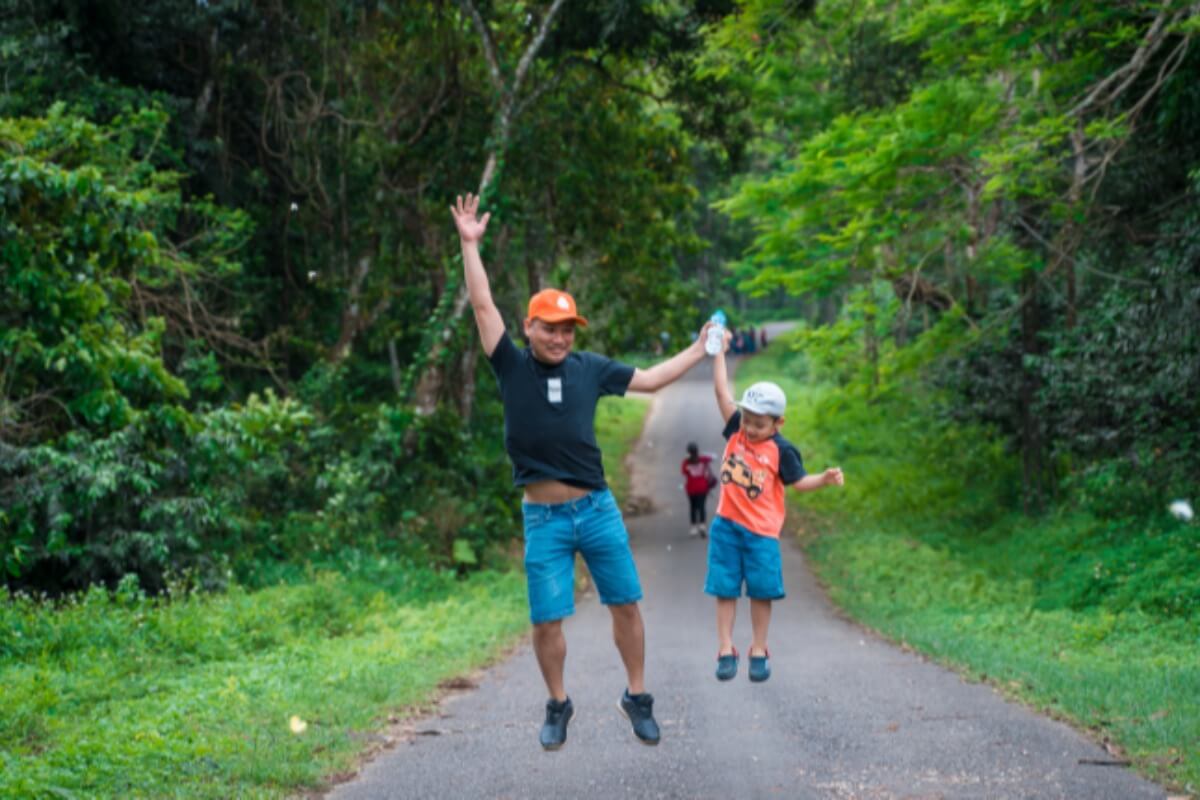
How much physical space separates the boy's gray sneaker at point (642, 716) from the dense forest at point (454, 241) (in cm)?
644

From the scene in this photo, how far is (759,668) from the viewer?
742cm

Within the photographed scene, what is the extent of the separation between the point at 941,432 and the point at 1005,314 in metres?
9.49

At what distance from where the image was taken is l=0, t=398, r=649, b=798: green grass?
22.3ft

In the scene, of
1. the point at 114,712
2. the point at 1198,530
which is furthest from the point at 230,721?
the point at 1198,530

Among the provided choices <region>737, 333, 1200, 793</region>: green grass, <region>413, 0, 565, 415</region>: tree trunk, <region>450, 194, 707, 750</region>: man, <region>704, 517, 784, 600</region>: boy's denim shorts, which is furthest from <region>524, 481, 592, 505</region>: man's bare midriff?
<region>413, 0, 565, 415</region>: tree trunk

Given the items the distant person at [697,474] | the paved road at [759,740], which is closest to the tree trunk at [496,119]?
the distant person at [697,474]

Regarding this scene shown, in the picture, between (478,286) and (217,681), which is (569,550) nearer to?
(478,286)

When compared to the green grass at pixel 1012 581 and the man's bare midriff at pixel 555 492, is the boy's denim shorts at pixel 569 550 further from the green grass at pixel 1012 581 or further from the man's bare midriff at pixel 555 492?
the green grass at pixel 1012 581

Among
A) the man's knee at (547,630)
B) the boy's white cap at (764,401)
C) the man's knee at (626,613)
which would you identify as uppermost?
the boy's white cap at (764,401)

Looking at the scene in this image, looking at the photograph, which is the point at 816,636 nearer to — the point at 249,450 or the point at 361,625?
the point at 361,625

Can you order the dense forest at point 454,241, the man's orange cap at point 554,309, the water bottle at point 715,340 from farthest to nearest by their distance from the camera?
the dense forest at point 454,241, the water bottle at point 715,340, the man's orange cap at point 554,309

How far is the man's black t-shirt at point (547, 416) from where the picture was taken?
245 inches

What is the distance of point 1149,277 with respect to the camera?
49.8 feet

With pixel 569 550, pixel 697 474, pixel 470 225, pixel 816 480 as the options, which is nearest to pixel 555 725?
pixel 569 550
